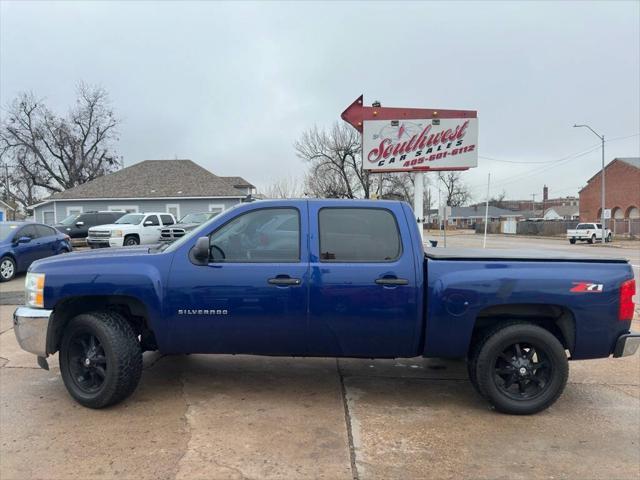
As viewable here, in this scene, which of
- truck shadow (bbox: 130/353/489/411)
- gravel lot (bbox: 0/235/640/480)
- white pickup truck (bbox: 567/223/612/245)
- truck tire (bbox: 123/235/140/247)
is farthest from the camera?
white pickup truck (bbox: 567/223/612/245)

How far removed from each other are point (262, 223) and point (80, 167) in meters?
55.1

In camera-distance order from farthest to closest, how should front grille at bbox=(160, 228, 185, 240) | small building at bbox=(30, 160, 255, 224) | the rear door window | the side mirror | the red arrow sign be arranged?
small building at bbox=(30, 160, 255, 224), front grille at bbox=(160, 228, 185, 240), the rear door window, the red arrow sign, the side mirror

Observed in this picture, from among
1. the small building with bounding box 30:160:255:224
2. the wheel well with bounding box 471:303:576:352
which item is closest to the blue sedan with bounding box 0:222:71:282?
the wheel well with bounding box 471:303:576:352

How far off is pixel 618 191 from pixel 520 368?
60.9m

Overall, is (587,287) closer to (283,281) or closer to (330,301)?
(330,301)

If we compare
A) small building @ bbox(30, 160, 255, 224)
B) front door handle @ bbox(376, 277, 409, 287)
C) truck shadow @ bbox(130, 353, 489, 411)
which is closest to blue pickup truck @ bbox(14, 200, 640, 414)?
front door handle @ bbox(376, 277, 409, 287)

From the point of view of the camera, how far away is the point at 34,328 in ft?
13.6

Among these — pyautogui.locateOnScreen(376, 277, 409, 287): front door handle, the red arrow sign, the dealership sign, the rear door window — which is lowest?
pyautogui.locateOnScreen(376, 277, 409, 287): front door handle

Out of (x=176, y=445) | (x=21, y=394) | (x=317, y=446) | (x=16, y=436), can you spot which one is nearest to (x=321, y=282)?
(x=317, y=446)

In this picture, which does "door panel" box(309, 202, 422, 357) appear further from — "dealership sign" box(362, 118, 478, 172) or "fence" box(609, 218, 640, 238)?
"fence" box(609, 218, 640, 238)

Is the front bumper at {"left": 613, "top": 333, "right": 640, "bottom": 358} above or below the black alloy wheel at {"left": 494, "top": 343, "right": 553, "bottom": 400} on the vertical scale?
above

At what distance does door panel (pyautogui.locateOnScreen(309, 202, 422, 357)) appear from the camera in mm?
3967

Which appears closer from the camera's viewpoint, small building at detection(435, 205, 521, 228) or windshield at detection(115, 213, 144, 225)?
windshield at detection(115, 213, 144, 225)

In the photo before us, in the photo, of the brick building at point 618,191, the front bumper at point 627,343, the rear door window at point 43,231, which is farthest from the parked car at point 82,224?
the brick building at point 618,191
